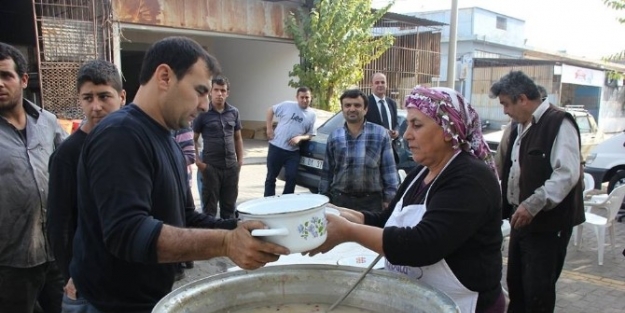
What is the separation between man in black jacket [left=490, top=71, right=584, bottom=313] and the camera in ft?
9.76

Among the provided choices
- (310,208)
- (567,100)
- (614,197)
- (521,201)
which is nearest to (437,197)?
(310,208)

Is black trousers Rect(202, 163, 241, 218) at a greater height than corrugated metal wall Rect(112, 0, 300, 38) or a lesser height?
lesser

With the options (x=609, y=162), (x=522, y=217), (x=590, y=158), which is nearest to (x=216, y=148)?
(x=522, y=217)

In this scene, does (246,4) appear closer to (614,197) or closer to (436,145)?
(614,197)

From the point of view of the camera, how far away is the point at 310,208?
128cm

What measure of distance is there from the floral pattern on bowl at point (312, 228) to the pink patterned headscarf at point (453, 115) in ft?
2.22

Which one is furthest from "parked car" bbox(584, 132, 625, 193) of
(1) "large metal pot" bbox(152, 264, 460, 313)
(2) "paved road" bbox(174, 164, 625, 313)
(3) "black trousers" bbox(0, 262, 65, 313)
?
(3) "black trousers" bbox(0, 262, 65, 313)

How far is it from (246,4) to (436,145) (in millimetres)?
11046

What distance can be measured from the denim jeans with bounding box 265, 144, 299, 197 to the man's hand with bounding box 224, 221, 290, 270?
530 cm

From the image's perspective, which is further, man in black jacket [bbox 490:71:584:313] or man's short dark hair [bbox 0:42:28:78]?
man in black jacket [bbox 490:71:584:313]

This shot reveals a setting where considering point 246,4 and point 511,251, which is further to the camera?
point 246,4

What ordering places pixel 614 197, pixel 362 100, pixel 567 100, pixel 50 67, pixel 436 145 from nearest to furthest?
pixel 436 145, pixel 362 100, pixel 614 197, pixel 50 67, pixel 567 100

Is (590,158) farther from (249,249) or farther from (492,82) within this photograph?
(492,82)

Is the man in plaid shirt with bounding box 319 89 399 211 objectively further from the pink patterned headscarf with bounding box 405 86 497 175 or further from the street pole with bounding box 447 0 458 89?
the street pole with bounding box 447 0 458 89
